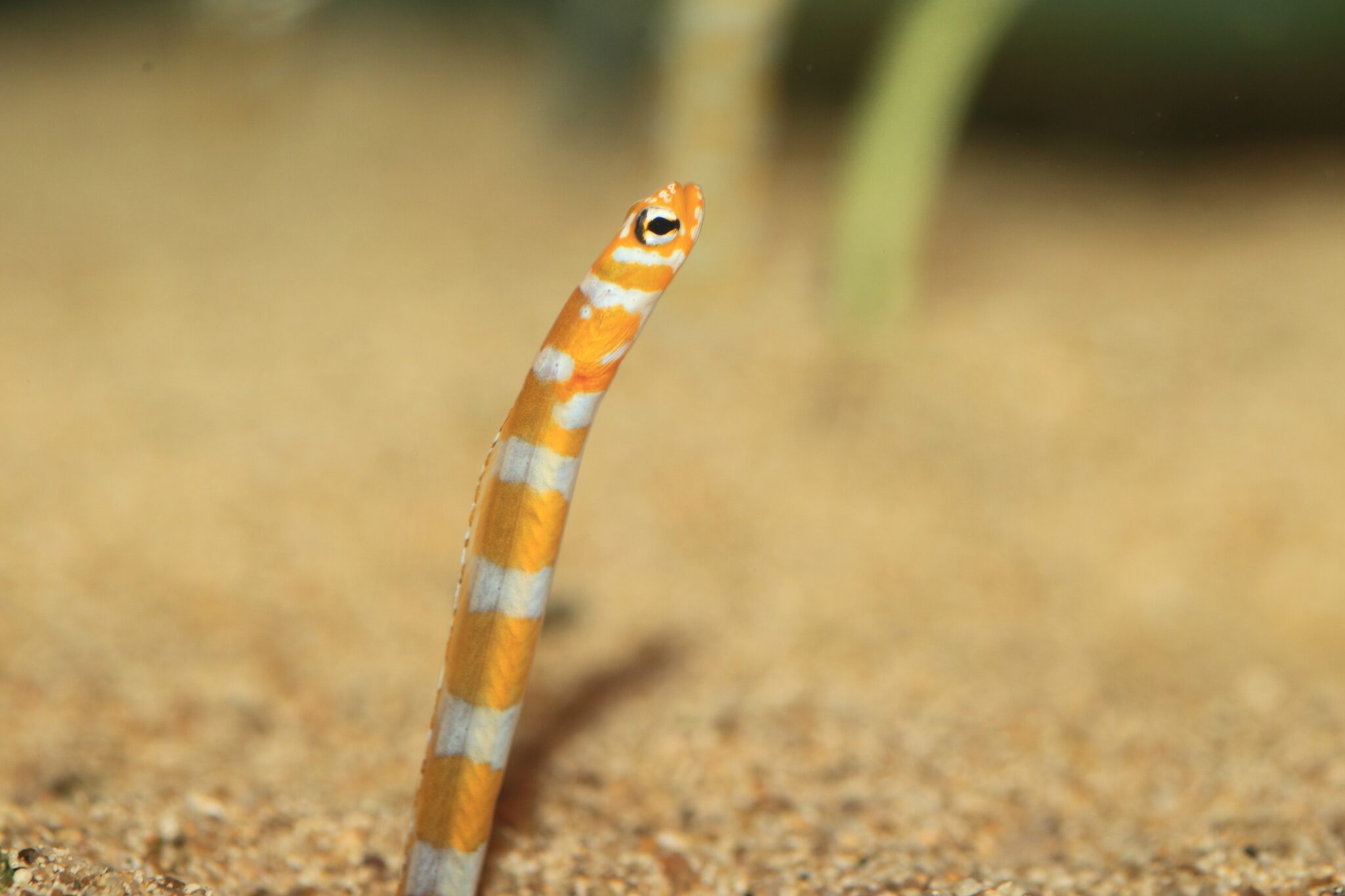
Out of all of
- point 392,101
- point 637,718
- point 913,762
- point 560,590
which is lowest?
point 913,762

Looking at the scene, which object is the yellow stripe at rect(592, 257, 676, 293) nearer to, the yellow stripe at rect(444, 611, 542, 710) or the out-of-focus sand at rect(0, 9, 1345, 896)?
the yellow stripe at rect(444, 611, 542, 710)

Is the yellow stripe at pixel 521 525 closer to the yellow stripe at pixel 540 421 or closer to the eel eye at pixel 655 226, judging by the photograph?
the yellow stripe at pixel 540 421

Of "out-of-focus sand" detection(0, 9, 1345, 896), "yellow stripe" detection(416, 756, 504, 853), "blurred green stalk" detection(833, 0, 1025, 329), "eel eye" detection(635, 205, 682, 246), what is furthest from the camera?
"blurred green stalk" detection(833, 0, 1025, 329)

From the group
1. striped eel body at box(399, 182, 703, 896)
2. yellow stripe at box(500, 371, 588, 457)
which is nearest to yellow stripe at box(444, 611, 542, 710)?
striped eel body at box(399, 182, 703, 896)

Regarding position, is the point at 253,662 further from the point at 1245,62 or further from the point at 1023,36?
the point at 1023,36

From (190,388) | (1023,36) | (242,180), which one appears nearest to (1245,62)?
(1023,36)

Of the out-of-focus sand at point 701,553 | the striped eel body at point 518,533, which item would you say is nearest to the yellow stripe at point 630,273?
the striped eel body at point 518,533
